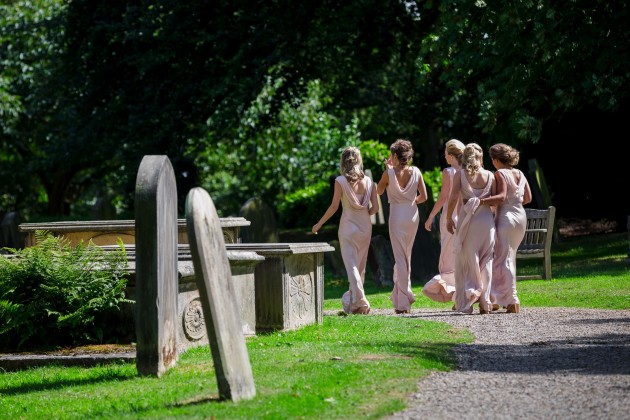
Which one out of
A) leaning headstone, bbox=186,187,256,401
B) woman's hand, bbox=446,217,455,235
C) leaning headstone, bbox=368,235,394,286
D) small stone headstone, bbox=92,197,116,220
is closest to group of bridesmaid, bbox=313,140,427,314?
woman's hand, bbox=446,217,455,235

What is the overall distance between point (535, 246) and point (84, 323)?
30.0ft

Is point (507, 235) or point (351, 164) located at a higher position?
point (351, 164)

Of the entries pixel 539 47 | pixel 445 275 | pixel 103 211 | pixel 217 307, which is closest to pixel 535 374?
pixel 217 307

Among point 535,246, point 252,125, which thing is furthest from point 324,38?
point 535,246

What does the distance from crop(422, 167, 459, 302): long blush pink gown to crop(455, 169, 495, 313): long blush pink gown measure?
0.67 m

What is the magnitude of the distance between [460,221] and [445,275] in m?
1.12

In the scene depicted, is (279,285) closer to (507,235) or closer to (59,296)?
(59,296)

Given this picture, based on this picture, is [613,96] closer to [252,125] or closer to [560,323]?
[560,323]

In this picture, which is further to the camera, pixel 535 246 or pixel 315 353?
pixel 535 246

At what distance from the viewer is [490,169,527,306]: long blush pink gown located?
41.8 feet

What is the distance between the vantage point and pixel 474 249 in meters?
12.6

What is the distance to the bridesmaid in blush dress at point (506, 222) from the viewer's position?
41.7 ft

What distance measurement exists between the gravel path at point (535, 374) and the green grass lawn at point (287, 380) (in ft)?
0.71

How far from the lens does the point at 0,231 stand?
25047 mm
